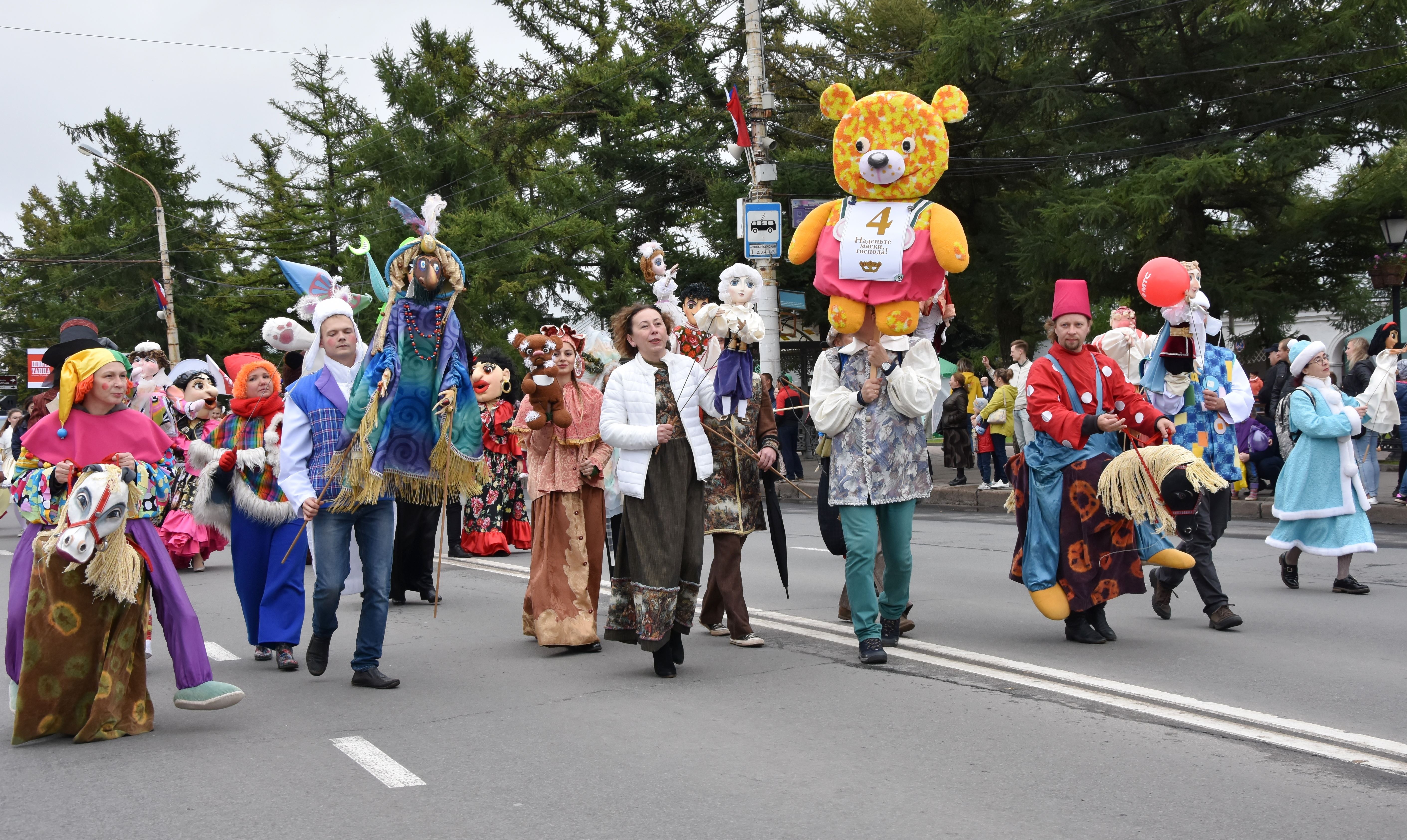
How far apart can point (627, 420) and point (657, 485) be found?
0.39 m

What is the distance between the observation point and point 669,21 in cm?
2972

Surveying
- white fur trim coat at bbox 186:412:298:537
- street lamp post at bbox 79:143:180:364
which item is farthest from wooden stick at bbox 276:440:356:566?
street lamp post at bbox 79:143:180:364

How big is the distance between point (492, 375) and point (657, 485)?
15.3ft

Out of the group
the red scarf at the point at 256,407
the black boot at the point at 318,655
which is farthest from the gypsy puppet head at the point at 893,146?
the black boot at the point at 318,655

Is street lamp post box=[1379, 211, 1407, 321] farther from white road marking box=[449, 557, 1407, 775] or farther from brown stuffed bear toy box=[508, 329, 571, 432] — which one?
brown stuffed bear toy box=[508, 329, 571, 432]

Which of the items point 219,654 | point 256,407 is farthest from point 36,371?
point 256,407

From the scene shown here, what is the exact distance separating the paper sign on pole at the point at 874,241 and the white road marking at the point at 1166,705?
2.05m

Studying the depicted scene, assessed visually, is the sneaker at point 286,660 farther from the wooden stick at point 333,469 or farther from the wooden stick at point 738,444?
the wooden stick at point 738,444

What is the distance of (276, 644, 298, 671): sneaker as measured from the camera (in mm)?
7199

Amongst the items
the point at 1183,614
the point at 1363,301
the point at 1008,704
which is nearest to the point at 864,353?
the point at 1008,704

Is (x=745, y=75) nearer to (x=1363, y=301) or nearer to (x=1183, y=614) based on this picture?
(x=1363, y=301)

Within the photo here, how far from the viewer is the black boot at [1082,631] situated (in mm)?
7098

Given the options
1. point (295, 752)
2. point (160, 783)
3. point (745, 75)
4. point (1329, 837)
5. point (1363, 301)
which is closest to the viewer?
point (1329, 837)

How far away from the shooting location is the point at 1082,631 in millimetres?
7102
